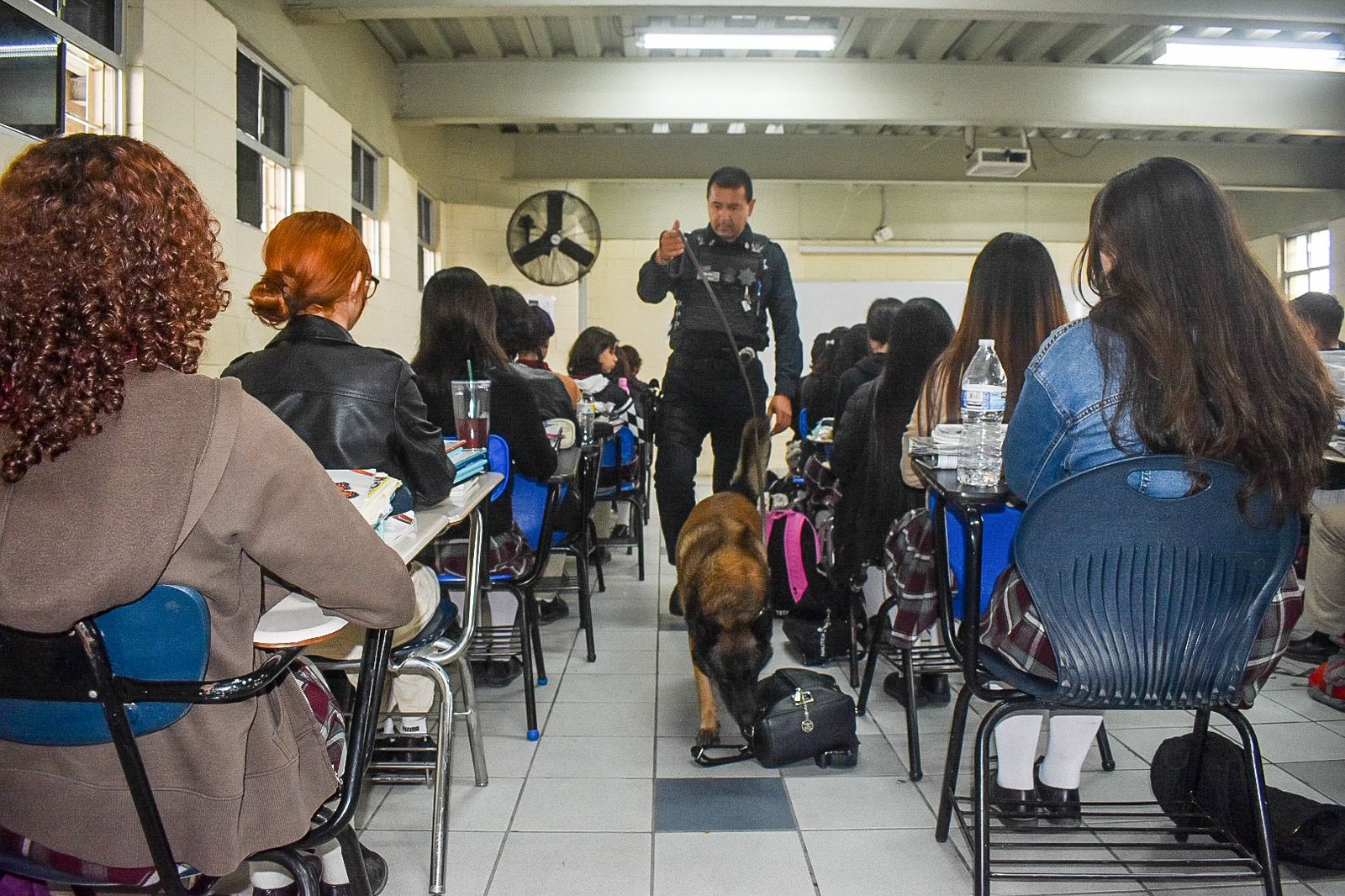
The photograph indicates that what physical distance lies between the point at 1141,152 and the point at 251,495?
959 centimetres

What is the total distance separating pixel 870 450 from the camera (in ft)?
8.93

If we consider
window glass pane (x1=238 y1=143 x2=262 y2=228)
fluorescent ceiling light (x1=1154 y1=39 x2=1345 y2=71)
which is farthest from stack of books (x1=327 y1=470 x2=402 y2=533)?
fluorescent ceiling light (x1=1154 y1=39 x2=1345 y2=71)

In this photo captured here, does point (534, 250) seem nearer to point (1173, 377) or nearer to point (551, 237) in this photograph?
point (551, 237)

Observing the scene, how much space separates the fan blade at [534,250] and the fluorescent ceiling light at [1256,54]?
424 cm

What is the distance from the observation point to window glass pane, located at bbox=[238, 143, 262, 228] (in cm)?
468

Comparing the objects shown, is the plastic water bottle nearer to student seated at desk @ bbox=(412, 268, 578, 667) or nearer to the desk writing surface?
the desk writing surface

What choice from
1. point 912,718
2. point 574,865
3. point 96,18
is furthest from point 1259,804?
point 96,18

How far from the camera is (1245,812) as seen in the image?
172 cm

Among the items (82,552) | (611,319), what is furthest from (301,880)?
(611,319)

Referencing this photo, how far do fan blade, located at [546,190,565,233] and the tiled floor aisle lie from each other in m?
4.92

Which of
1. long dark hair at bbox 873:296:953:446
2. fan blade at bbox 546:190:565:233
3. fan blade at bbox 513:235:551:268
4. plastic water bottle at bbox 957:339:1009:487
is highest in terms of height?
fan blade at bbox 546:190:565:233

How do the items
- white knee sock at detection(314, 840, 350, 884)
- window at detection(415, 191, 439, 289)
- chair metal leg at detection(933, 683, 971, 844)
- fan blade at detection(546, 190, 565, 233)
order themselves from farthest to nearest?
1. window at detection(415, 191, 439, 289)
2. fan blade at detection(546, 190, 565, 233)
3. chair metal leg at detection(933, 683, 971, 844)
4. white knee sock at detection(314, 840, 350, 884)

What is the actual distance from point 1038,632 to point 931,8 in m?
Answer: 4.63

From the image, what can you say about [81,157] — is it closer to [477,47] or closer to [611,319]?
[477,47]
